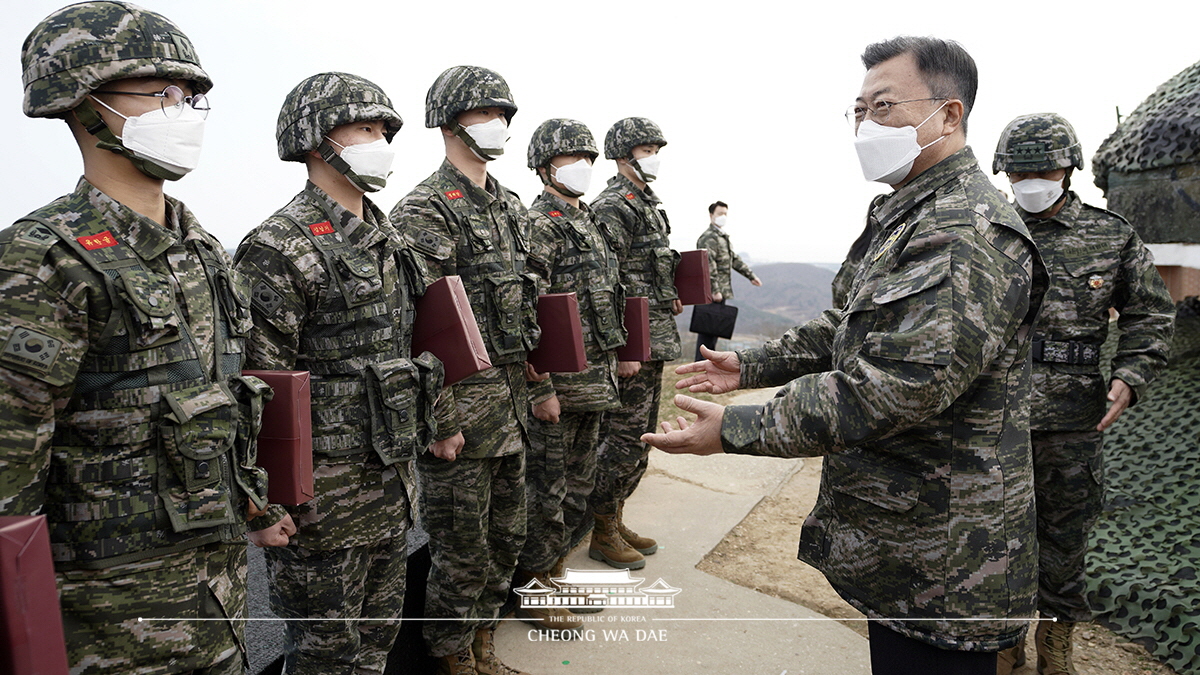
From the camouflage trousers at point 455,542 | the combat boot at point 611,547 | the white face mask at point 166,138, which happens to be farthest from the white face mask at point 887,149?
the combat boot at point 611,547

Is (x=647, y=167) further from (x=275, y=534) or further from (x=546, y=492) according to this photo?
(x=275, y=534)

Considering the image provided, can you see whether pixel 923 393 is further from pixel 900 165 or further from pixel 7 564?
pixel 7 564

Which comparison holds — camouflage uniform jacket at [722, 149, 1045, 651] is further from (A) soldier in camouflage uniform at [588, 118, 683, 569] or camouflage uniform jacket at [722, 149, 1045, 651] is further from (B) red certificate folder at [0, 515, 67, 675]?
(A) soldier in camouflage uniform at [588, 118, 683, 569]

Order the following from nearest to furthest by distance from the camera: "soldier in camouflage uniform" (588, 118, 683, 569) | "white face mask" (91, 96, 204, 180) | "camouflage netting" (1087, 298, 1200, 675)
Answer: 1. "white face mask" (91, 96, 204, 180)
2. "camouflage netting" (1087, 298, 1200, 675)
3. "soldier in camouflage uniform" (588, 118, 683, 569)

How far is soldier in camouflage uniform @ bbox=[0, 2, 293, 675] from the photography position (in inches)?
58.6

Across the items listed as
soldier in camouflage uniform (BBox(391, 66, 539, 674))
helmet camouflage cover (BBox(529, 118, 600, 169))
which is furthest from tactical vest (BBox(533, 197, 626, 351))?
soldier in camouflage uniform (BBox(391, 66, 539, 674))

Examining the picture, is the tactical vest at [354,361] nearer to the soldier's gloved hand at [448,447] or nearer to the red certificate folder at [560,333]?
the soldier's gloved hand at [448,447]

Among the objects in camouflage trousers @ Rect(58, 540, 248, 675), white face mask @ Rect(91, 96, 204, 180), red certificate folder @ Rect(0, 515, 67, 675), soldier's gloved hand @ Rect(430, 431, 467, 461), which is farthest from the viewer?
soldier's gloved hand @ Rect(430, 431, 467, 461)

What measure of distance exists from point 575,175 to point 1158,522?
3981 mm

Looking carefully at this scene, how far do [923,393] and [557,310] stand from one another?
202 centimetres

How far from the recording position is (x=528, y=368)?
3459 millimetres

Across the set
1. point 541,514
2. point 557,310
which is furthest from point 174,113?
point 541,514


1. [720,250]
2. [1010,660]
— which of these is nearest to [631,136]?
[1010,660]

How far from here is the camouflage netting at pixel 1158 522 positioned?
3459mm
